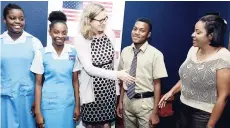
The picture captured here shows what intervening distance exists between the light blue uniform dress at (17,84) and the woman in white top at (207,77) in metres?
1.35

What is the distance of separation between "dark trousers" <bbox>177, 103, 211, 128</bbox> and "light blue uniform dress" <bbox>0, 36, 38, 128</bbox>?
134cm

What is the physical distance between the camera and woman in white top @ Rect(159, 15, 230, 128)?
1983 millimetres

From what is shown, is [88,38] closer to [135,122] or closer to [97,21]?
[97,21]

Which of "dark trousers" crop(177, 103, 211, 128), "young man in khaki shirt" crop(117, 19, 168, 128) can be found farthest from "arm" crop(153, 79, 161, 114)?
"dark trousers" crop(177, 103, 211, 128)

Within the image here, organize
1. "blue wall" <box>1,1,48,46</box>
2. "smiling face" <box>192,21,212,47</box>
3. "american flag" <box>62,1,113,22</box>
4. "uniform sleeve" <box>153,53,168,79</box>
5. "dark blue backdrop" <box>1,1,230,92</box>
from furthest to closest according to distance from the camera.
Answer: "dark blue backdrop" <box>1,1,230,92</box>
"american flag" <box>62,1,113,22</box>
"blue wall" <box>1,1,48,46</box>
"uniform sleeve" <box>153,53,168,79</box>
"smiling face" <box>192,21,212,47</box>

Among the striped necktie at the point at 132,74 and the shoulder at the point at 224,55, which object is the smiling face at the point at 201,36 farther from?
the striped necktie at the point at 132,74

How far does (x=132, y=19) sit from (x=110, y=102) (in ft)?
3.98

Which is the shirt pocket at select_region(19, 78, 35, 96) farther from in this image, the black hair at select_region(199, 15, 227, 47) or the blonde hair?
the black hair at select_region(199, 15, 227, 47)

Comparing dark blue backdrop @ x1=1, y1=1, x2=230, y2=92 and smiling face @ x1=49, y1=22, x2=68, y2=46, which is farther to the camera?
dark blue backdrop @ x1=1, y1=1, x2=230, y2=92

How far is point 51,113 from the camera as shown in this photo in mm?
2400

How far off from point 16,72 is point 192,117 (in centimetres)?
153

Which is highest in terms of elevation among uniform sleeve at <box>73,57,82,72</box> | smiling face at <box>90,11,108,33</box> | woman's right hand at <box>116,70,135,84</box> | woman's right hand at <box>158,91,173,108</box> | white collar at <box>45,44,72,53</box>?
smiling face at <box>90,11,108,33</box>

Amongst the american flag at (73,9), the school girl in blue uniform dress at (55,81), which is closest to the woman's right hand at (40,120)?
the school girl in blue uniform dress at (55,81)

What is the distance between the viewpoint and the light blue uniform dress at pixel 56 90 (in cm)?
237
